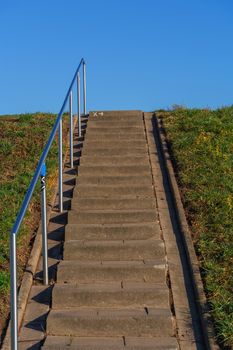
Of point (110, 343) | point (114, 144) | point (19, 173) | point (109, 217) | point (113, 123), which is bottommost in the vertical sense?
point (110, 343)

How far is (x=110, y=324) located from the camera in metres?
5.56

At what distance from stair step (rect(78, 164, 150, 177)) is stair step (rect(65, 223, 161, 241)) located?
1.79 m

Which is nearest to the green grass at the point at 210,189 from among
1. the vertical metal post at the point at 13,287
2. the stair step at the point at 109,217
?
the stair step at the point at 109,217

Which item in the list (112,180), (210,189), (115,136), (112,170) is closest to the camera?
(210,189)

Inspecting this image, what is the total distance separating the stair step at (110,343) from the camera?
5238 millimetres

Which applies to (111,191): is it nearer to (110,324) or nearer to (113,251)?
(113,251)

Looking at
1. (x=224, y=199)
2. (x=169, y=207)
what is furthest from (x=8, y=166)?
(x=224, y=199)

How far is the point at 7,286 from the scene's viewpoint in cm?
607

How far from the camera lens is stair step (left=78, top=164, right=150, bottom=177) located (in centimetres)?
889

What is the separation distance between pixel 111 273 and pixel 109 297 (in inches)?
16.6

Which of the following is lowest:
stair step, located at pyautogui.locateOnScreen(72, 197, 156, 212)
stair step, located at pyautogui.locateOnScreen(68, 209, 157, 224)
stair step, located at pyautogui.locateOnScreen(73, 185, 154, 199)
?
stair step, located at pyautogui.locateOnScreen(68, 209, 157, 224)

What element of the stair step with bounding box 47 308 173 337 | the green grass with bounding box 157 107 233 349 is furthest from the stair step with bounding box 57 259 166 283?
the stair step with bounding box 47 308 173 337

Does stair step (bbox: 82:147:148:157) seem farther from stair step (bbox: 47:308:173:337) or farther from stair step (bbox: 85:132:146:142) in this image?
stair step (bbox: 47:308:173:337)

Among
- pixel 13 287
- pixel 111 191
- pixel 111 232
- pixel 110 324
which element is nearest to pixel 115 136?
pixel 111 191
